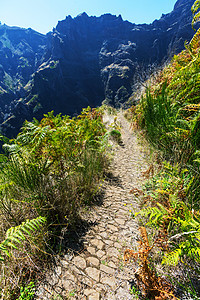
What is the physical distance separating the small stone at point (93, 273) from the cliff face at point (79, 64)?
66.6 m

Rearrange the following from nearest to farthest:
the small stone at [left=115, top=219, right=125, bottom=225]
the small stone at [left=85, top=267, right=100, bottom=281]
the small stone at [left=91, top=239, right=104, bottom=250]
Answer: the small stone at [left=85, top=267, right=100, bottom=281] → the small stone at [left=91, top=239, right=104, bottom=250] → the small stone at [left=115, top=219, right=125, bottom=225]

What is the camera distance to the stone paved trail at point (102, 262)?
123cm

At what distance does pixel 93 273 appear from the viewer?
1393 mm

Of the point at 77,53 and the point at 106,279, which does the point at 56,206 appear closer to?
the point at 106,279

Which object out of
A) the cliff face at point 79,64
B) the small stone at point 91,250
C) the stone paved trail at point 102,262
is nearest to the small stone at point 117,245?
the stone paved trail at point 102,262

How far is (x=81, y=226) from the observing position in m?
1.95

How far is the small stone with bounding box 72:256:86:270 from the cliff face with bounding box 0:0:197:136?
66.6 m

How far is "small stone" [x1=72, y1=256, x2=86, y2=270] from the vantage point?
4.78 feet

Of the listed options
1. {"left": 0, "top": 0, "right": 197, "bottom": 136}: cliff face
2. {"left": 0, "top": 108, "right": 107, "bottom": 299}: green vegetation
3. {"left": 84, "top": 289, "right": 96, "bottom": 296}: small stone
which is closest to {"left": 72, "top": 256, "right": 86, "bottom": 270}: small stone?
{"left": 84, "top": 289, "right": 96, "bottom": 296}: small stone

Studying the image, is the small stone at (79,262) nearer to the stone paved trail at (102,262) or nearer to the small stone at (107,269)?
the stone paved trail at (102,262)

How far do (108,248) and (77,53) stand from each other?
129626 millimetres

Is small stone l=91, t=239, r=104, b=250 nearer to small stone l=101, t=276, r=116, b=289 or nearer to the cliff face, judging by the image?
small stone l=101, t=276, r=116, b=289

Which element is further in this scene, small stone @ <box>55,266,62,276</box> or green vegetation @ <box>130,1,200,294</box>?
small stone @ <box>55,266,62,276</box>

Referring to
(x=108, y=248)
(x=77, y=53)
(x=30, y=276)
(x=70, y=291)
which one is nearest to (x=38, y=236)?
(x=30, y=276)
